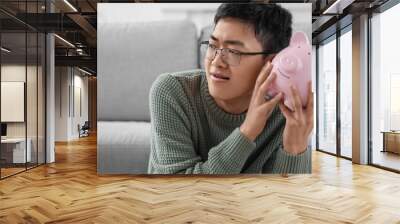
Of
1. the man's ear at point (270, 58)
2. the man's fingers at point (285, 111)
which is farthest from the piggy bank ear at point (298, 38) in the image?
Answer: the man's fingers at point (285, 111)

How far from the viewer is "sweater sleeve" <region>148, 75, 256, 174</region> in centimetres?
552

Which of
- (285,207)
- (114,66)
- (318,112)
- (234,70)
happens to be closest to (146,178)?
(114,66)

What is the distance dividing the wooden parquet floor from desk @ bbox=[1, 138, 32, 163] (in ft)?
1.05

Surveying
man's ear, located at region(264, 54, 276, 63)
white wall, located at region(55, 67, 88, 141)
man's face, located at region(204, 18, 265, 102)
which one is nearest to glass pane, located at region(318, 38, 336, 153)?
man's ear, located at region(264, 54, 276, 63)

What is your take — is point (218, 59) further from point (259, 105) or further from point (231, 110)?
point (259, 105)

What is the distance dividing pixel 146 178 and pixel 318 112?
6.37 m

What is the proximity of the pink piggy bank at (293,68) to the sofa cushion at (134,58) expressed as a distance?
1221 millimetres

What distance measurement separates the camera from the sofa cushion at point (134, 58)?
5922 millimetres

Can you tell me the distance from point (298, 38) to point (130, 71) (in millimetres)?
2489

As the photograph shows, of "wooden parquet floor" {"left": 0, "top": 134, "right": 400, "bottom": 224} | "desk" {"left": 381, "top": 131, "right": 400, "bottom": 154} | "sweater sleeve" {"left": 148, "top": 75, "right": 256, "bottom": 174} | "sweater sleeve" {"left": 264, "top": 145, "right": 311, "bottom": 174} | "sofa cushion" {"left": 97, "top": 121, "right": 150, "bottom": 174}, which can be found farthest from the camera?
"desk" {"left": 381, "top": 131, "right": 400, "bottom": 154}

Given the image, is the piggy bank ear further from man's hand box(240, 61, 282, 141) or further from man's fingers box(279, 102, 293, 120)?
man's fingers box(279, 102, 293, 120)

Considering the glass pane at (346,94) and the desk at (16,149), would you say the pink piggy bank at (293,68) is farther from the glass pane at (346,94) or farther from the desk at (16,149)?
the desk at (16,149)

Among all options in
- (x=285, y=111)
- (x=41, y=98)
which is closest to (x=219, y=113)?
(x=285, y=111)

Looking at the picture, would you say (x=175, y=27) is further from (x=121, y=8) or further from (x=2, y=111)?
(x=2, y=111)
